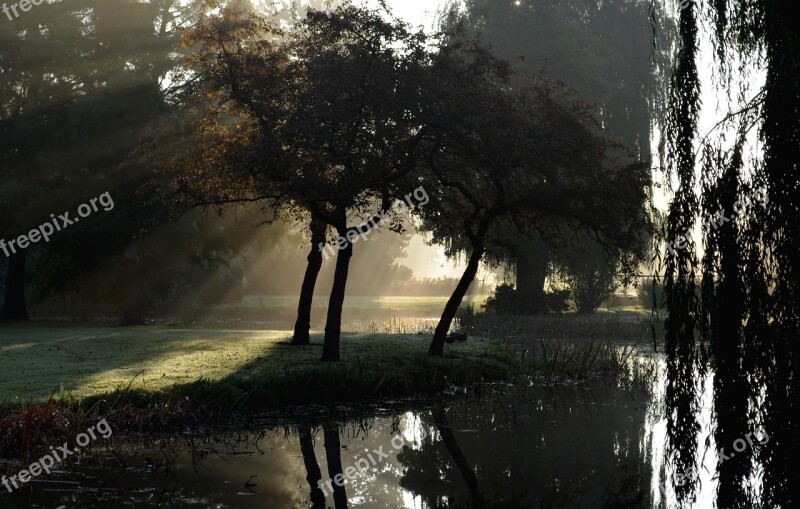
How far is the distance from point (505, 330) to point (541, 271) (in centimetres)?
802

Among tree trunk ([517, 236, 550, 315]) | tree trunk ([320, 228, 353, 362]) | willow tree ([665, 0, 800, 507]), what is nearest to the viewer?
willow tree ([665, 0, 800, 507])

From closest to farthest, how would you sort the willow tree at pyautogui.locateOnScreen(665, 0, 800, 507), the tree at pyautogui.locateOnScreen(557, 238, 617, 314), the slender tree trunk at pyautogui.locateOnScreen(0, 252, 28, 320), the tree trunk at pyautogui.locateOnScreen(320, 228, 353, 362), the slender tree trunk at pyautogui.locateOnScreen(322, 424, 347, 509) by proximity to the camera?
the willow tree at pyautogui.locateOnScreen(665, 0, 800, 507)
the slender tree trunk at pyautogui.locateOnScreen(322, 424, 347, 509)
the tree trunk at pyautogui.locateOnScreen(320, 228, 353, 362)
the slender tree trunk at pyautogui.locateOnScreen(0, 252, 28, 320)
the tree at pyautogui.locateOnScreen(557, 238, 617, 314)

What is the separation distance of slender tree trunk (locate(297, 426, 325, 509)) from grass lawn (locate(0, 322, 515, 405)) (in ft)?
6.95

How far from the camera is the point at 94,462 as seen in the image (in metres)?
11.0

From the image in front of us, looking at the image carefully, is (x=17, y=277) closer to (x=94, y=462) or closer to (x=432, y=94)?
(x=432, y=94)

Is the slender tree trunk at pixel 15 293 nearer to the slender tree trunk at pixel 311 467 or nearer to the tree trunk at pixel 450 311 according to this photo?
the tree trunk at pixel 450 311

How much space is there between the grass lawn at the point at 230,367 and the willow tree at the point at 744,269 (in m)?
8.96

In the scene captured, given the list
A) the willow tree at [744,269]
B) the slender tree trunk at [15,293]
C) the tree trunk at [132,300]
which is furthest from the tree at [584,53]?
the willow tree at [744,269]

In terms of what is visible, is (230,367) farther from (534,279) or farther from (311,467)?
(534,279)

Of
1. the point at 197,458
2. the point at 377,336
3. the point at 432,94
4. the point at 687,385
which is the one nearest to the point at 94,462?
the point at 197,458

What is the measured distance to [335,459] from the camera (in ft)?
38.3

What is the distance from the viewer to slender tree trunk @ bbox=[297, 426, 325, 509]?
9.70m

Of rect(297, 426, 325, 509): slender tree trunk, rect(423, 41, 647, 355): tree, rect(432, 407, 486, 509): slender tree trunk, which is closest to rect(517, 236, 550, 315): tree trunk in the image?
rect(423, 41, 647, 355): tree

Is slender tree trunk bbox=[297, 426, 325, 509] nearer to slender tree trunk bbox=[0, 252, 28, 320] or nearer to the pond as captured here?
the pond
